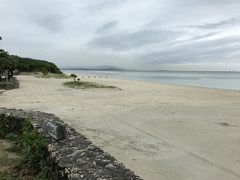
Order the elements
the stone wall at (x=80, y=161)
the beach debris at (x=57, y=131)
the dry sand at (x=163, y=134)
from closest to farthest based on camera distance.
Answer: the stone wall at (x=80, y=161)
the beach debris at (x=57, y=131)
the dry sand at (x=163, y=134)

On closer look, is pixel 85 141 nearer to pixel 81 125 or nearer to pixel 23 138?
pixel 23 138

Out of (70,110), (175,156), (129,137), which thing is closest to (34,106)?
(70,110)

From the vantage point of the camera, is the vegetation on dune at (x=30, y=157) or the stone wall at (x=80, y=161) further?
the vegetation on dune at (x=30, y=157)

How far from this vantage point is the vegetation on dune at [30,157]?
6023 millimetres

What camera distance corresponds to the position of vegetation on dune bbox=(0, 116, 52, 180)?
602cm

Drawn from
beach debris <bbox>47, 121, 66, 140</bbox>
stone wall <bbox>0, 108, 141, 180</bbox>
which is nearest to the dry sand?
stone wall <bbox>0, 108, 141, 180</bbox>

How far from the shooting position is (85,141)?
6430 mm

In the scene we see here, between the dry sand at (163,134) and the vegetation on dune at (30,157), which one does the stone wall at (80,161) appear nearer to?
the vegetation on dune at (30,157)

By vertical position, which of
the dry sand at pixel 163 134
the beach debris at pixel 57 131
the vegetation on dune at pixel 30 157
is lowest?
the dry sand at pixel 163 134

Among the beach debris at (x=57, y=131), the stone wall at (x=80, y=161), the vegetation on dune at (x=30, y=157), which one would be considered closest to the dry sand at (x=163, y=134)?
the stone wall at (x=80, y=161)

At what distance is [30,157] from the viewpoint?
6.50 m

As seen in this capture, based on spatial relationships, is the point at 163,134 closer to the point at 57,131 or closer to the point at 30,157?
the point at 57,131

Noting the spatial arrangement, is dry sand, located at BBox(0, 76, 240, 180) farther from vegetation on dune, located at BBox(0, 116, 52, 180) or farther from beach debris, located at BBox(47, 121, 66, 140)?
vegetation on dune, located at BBox(0, 116, 52, 180)

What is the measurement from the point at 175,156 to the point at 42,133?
3.20m
